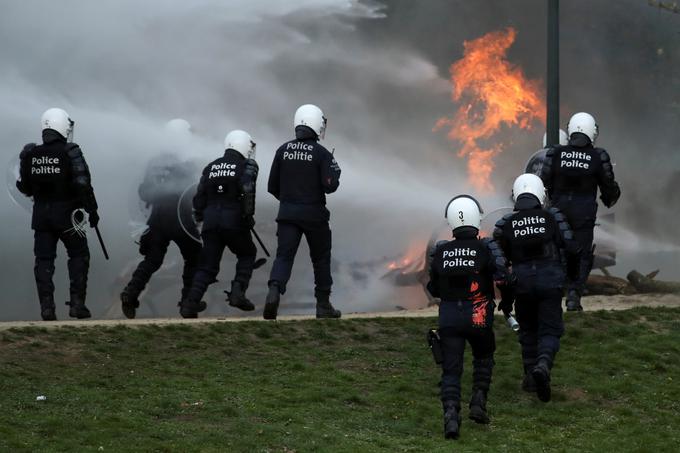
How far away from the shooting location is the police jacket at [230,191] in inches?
598

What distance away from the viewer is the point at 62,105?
2277 cm

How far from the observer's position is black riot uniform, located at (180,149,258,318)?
15203 millimetres

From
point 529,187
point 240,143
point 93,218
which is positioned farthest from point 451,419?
point 93,218

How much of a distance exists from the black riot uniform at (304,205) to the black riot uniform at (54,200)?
198cm

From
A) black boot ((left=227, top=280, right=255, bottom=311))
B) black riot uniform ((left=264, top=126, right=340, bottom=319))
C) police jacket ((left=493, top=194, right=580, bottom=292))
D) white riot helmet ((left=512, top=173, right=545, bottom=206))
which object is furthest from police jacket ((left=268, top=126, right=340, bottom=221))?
police jacket ((left=493, top=194, right=580, bottom=292))

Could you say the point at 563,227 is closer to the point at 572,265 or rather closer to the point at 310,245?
the point at 572,265

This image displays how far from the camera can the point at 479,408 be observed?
36.5 ft

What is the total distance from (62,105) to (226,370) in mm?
10966

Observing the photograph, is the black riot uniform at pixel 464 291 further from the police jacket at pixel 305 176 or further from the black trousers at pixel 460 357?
the police jacket at pixel 305 176

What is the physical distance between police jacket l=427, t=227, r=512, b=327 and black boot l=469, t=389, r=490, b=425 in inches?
22.2

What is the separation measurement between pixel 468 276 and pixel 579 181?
4.46 meters

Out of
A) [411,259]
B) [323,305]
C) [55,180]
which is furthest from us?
[411,259]

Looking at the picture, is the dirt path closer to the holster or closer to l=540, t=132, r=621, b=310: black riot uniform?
l=540, t=132, r=621, b=310: black riot uniform

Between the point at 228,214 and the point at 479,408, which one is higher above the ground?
the point at 228,214
